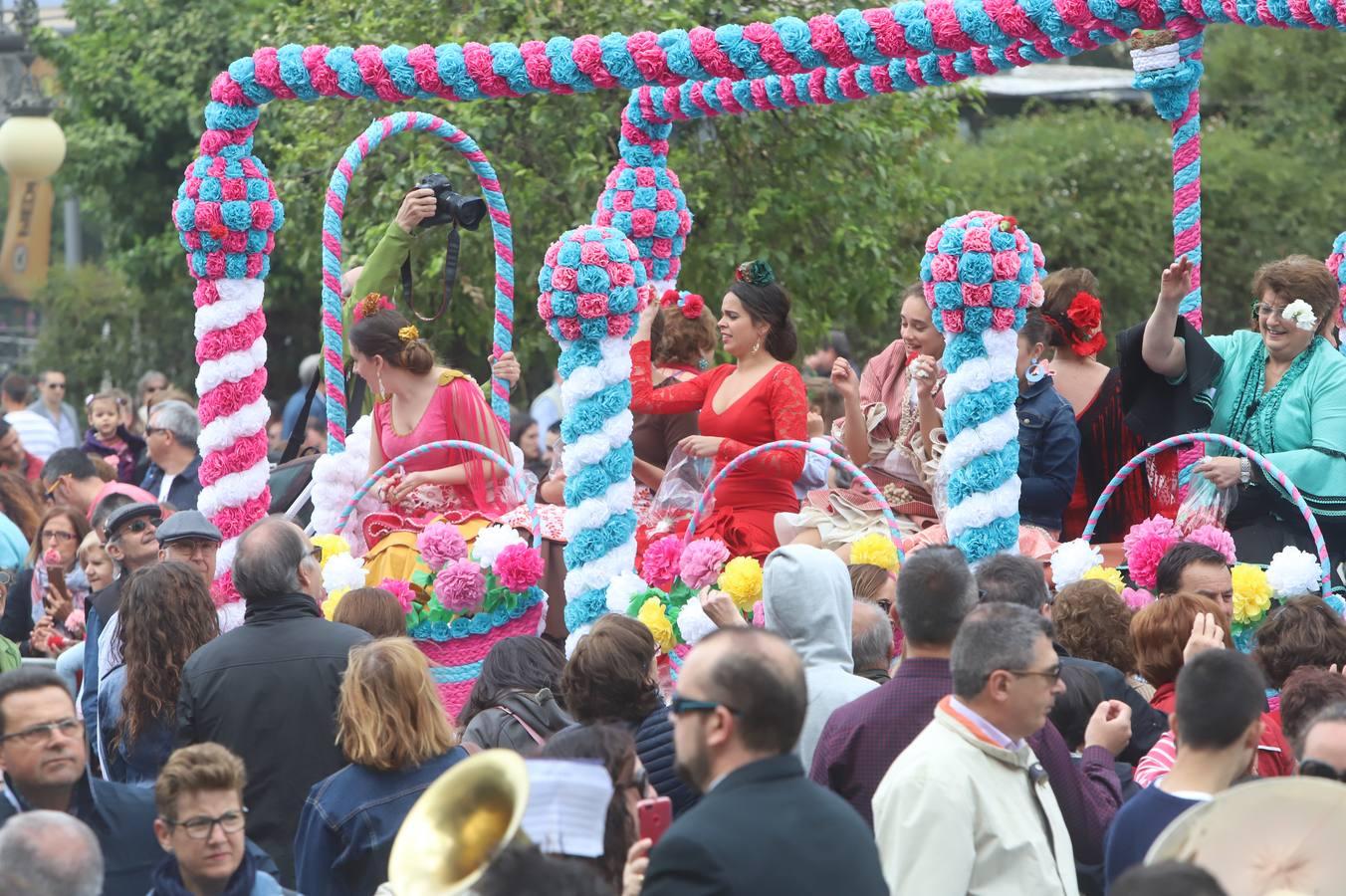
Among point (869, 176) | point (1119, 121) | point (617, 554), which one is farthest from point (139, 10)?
point (617, 554)

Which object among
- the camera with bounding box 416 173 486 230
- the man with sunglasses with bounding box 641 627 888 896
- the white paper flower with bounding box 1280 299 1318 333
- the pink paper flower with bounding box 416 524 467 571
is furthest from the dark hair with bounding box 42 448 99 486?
the man with sunglasses with bounding box 641 627 888 896

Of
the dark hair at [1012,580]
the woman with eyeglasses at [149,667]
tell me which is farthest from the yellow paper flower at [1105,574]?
the woman with eyeglasses at [149,667]

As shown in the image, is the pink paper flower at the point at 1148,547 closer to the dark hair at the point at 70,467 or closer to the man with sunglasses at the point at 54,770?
the man with sunglasses at the point at 54,770

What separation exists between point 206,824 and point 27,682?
0.62 meters

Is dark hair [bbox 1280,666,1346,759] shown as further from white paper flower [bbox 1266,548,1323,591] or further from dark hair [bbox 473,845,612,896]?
dark hair [bbox 473,845,612,896]

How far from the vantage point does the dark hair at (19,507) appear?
10594mm

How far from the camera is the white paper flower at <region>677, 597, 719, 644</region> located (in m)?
7.27

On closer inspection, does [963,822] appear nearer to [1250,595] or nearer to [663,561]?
[1250,595]

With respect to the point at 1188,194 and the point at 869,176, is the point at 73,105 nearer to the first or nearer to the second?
the point at 869,176

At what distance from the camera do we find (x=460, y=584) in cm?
809

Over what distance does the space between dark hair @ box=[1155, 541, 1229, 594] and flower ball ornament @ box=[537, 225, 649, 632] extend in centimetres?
228

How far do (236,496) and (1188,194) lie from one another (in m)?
4.44

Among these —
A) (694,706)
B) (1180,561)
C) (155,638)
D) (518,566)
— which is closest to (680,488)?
(518,566)

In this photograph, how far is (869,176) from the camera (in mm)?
14734
